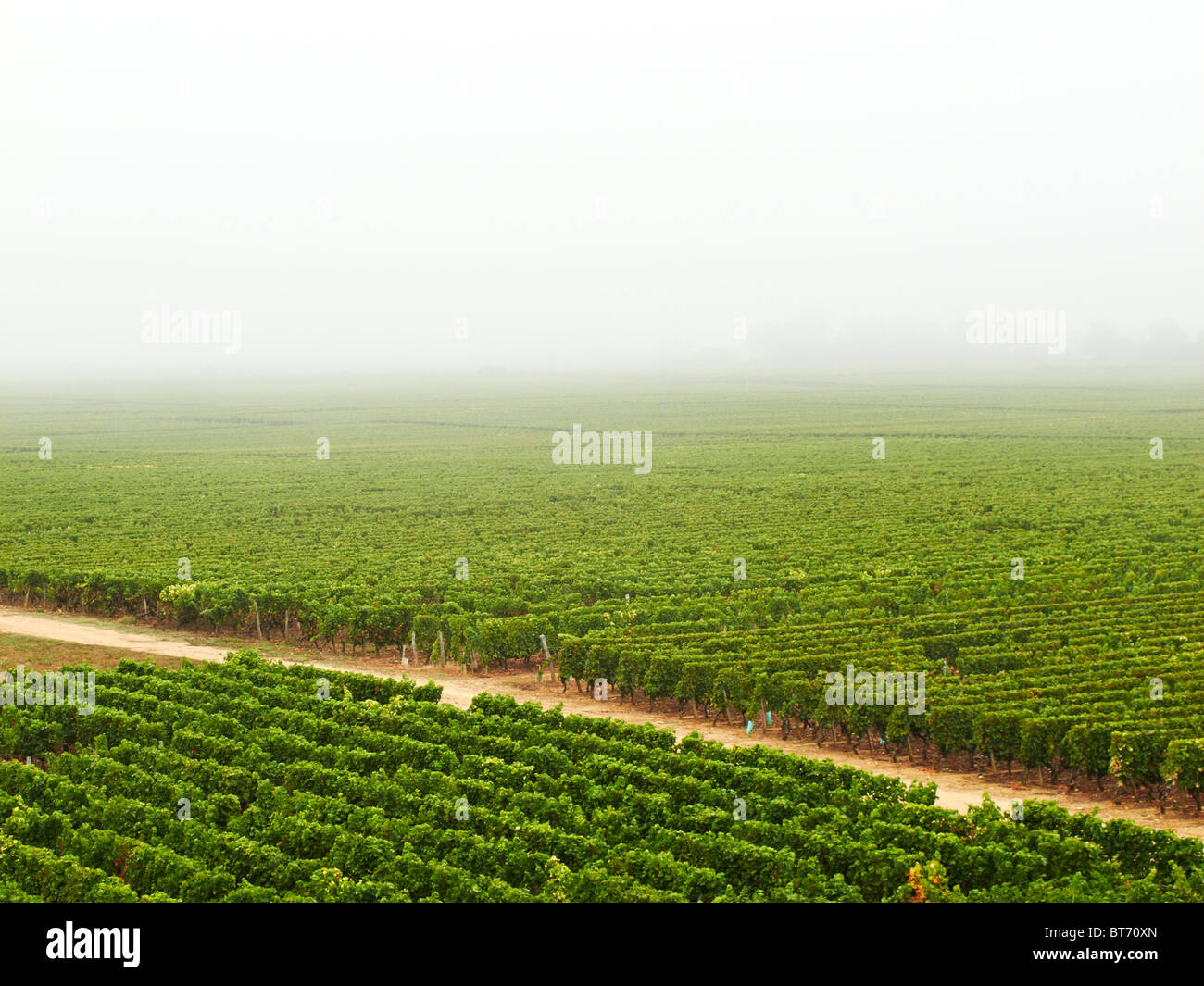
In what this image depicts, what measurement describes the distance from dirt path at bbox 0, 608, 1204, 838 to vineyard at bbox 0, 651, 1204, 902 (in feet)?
11.7

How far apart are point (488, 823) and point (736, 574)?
68.6ft

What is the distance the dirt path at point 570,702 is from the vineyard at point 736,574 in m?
0.55

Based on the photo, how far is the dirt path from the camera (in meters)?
21.7

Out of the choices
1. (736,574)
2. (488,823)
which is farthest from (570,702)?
(488,823)

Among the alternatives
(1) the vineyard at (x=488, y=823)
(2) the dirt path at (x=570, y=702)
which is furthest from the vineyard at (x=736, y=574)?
(1) the vineyard at (x=488, y=823)

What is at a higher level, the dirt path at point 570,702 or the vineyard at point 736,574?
the vineyard at point 736,574

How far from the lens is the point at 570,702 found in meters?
28.7

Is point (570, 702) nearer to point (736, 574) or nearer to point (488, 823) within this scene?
point (736, 574)

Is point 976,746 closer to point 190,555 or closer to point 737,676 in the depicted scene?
point 737,676

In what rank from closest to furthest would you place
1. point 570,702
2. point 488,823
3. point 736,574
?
point 488,823, point 570,702, point 736,574

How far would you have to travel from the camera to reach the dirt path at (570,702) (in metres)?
21.7

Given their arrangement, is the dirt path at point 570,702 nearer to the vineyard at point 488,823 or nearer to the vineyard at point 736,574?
the vineyard at point 736,574

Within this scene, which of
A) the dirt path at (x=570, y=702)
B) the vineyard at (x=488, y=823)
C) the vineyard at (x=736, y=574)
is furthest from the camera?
the vineyard at (x=736, y=574)
